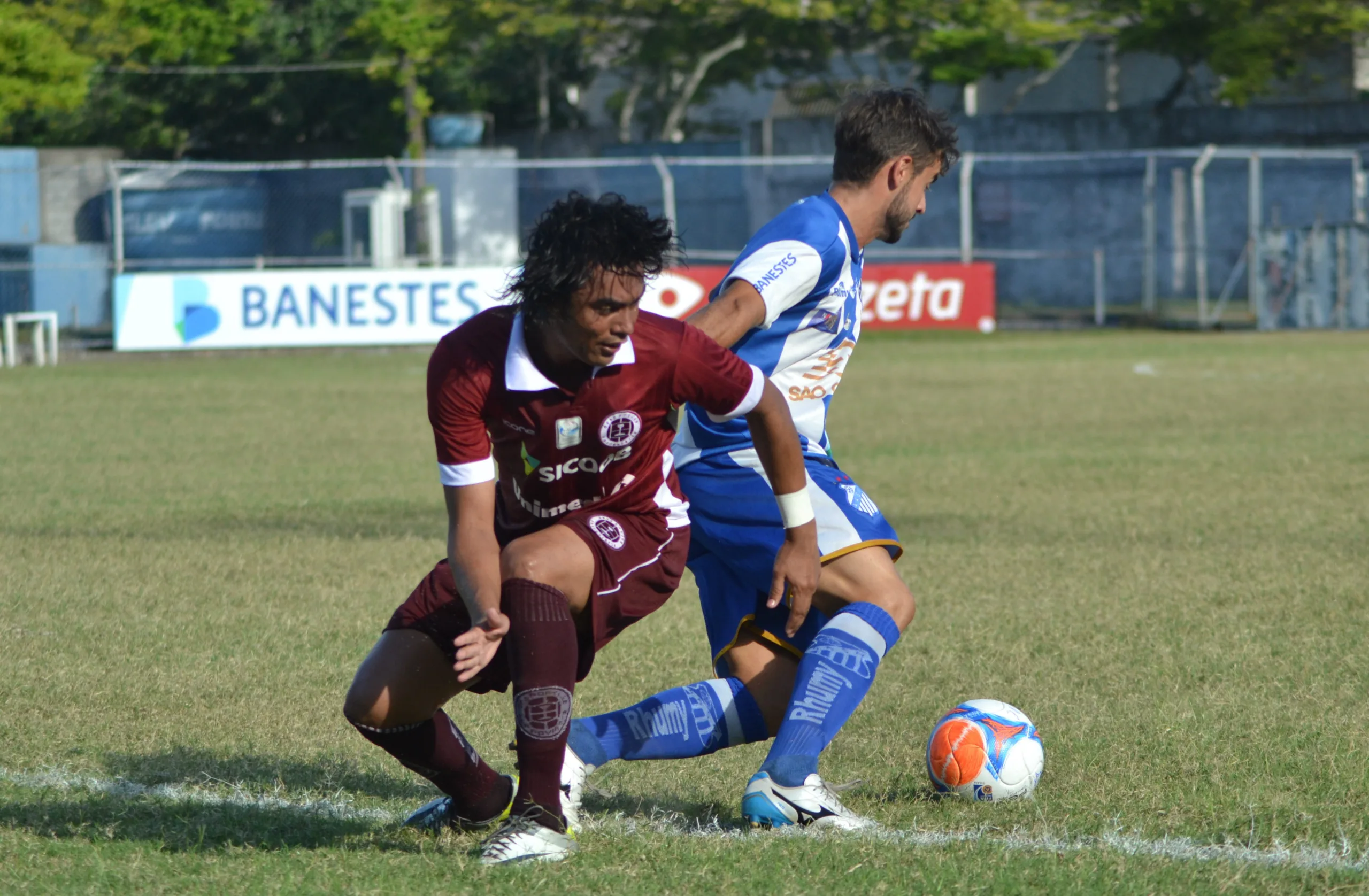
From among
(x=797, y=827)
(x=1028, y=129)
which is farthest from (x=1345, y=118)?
(x=797, y=827)

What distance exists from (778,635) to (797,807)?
1.73 ft

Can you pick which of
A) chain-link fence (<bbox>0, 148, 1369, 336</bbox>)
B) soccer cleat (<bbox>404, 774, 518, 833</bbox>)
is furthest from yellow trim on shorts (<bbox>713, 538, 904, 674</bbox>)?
chain-link fence (<bbox>0, 148, 1369, 336</bbox>)

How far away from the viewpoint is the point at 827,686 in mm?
3949

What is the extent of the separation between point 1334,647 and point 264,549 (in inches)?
192

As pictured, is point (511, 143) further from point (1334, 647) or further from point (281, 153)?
point (1334, 647)

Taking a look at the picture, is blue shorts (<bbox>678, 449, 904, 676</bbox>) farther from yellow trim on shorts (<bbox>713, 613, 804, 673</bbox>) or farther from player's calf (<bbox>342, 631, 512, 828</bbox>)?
player's calf (<bbox>342, 631, 512, 828</bbox>)

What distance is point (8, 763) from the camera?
452 centimetres

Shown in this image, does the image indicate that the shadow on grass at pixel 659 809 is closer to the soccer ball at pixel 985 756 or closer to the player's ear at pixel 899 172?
the soccer ball at pixel 985 756

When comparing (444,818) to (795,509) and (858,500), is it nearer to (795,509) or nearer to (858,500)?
(795,509)

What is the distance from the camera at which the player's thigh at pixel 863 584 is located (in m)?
4.09

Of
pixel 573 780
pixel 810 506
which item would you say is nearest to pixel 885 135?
pixel 810 506

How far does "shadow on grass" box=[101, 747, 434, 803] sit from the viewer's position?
4.37m

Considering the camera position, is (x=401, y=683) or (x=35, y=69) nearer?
(x=401, y=683)

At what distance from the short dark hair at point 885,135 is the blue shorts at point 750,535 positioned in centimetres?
76
